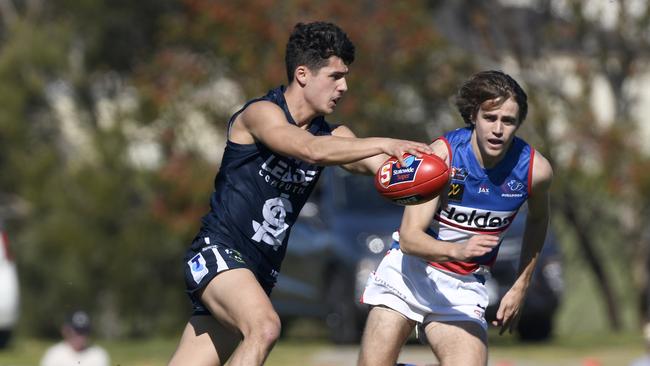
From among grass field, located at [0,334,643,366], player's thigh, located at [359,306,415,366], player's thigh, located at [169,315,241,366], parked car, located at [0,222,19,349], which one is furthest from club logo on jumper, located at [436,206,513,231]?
parked car, located at [0,222,19,349]

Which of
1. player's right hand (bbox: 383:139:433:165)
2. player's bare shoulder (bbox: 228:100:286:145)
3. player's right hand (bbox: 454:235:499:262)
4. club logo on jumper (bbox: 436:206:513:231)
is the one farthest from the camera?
club logo on jumper (bbox: 436:206:513:231)

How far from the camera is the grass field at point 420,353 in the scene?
14266mm

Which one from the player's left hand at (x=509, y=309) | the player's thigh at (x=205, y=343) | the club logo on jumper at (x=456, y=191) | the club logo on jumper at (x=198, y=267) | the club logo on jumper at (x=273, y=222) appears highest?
the club logo on jumper at (x=456, y=191)

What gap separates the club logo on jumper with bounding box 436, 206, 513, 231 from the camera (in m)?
7.76

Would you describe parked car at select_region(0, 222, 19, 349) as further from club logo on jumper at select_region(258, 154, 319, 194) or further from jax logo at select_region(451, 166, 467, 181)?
jax logo at select_region(451, 166, 467, 181)

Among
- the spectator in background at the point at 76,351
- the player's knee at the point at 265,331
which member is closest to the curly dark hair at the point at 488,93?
the player's knee at the point at 265,331

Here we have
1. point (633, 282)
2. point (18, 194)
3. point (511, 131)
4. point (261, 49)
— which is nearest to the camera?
point (511, 131)

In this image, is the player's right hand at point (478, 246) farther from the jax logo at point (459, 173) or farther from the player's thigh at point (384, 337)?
the player's thigh at point (384, 337)

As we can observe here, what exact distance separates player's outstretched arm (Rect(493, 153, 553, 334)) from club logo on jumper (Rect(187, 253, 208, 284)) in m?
1.57

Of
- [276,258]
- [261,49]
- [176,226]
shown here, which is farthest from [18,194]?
[276,258]

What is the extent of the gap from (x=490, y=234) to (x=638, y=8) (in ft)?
46.5

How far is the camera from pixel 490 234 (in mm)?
7863

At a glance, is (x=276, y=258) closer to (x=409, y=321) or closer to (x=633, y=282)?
(x=409, y=321)

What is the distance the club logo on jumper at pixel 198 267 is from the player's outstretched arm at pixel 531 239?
5.16ft
